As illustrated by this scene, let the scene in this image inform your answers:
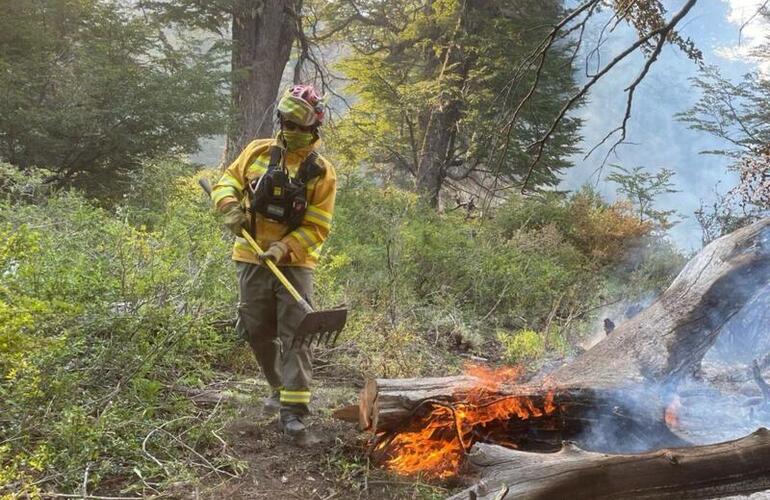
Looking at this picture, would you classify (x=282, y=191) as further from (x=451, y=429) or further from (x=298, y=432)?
(x=451, y=429)

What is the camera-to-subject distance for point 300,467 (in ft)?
9.91

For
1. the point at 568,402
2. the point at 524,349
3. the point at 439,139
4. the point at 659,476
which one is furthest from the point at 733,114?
the point at 659,476

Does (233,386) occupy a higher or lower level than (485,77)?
lower

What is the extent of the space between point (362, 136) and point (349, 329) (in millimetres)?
8967

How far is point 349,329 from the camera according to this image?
16.0 feet

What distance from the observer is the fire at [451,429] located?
3049 millimetres

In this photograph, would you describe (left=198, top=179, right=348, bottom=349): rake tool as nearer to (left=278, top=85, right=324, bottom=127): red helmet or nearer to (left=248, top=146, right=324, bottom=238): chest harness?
(left=248, top=146, right=324, bottom=238): chest harness

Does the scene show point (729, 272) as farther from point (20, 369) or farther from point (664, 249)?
point (664, 249)

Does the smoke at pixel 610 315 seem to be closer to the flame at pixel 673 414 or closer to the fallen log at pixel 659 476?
the flame at pixel 673 414

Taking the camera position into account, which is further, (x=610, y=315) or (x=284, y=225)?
(x=610, y=315)

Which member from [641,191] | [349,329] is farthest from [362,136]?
[349,329]

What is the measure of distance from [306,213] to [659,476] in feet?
7.63

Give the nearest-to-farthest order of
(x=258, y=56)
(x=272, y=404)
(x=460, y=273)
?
(x=272, y=404), (x=460, y=273), (x=258, y=56)

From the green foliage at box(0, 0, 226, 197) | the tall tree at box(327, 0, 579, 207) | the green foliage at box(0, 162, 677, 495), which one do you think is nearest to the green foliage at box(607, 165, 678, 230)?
the tall tree at box(327, 0, 579, 207)
